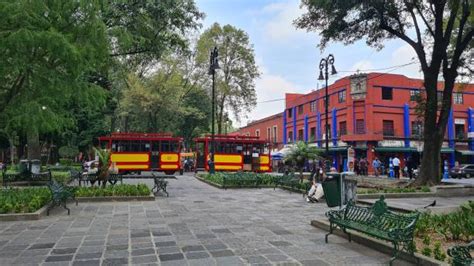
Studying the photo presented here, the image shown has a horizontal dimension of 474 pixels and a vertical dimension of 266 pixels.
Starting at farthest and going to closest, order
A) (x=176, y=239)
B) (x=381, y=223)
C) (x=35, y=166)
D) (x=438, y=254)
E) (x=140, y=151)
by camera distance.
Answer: (x=140, y=151) < (x=35, y=166) < (x=176, y=239) < (x=381, y=223) < (x=438, y=254)

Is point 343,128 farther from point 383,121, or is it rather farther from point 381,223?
point 381,223

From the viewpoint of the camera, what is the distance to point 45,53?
9188 mm

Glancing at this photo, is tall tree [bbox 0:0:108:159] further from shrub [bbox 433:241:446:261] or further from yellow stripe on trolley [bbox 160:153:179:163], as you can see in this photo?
yellow stripe on trolley [bbox 160:153:179:163]

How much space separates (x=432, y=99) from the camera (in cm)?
1783

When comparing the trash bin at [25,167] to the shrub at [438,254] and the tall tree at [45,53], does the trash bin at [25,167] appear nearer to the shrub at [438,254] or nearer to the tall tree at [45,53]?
the tall tree at [45,53]

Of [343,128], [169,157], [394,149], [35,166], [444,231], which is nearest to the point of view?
[444,231]

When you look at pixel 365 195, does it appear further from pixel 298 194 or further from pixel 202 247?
pixel 202 247

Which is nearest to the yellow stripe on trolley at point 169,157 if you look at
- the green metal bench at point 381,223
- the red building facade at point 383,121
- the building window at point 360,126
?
the red building facade at point 383,121

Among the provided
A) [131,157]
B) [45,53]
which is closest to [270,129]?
[131,157]

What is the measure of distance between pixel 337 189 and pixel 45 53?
25.9ft

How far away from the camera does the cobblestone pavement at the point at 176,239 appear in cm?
610

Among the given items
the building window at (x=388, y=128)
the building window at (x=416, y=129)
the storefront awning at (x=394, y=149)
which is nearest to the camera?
the storefront awning at (x=394, y=149)

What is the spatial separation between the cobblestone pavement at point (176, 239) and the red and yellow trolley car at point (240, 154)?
62.2ft

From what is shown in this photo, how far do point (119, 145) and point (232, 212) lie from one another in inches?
689
